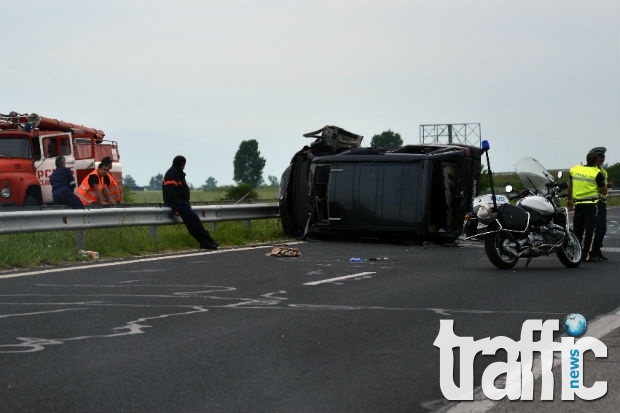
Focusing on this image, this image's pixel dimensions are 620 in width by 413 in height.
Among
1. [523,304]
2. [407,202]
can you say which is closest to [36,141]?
[407,202]

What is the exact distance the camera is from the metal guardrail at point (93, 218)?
15109 mm


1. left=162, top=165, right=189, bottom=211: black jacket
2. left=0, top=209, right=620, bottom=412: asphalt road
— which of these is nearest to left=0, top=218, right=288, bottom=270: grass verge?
left=162, top=165, right=189, bottom=211: black jacket

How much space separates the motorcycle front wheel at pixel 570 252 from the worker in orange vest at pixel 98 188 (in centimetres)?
969

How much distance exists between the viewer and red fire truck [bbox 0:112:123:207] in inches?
1046

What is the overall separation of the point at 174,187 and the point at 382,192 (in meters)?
4.02

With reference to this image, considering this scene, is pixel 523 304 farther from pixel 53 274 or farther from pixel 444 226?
pixel 444 226

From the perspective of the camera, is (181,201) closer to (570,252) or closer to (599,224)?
(570,252)

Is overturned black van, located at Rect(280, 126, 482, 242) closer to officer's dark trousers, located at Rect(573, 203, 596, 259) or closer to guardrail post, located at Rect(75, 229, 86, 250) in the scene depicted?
officer's dark trousers, located at Rect(573, 203, 596, 259)

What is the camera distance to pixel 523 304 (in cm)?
1063

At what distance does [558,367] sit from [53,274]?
754 cm

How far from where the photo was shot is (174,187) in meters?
18.2

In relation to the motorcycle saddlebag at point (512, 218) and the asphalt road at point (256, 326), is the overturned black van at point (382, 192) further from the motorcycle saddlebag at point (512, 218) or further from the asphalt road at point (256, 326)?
the motorcycle saddlebag at point (512, 218)

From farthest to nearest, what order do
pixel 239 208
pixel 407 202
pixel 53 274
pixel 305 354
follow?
pixel 239 208
pixel 407 202
pixel 53 274
pixel 305 354

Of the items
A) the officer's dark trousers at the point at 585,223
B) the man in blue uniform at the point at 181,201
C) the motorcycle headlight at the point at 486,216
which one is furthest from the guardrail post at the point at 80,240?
the officer's dark trousers at the point at 585,223
